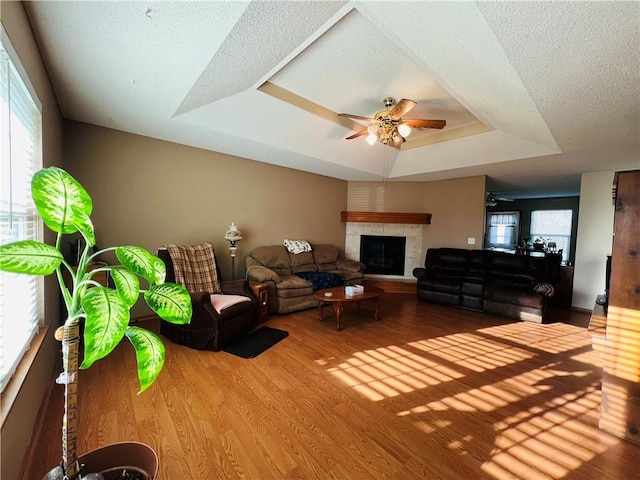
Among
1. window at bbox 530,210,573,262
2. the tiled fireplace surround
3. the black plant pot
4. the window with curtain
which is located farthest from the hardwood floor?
the window with curtain

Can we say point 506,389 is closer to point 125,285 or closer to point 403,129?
point 403,129

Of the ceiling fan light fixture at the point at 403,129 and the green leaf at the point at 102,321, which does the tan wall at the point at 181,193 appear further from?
the green leaf at the point at 102,321

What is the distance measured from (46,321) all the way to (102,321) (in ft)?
5.99

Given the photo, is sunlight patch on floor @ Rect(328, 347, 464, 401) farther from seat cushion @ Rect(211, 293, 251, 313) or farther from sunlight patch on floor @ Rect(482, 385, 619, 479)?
seat cushion @ Rect(211, 293, 251, 313)

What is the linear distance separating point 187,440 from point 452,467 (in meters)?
1.55

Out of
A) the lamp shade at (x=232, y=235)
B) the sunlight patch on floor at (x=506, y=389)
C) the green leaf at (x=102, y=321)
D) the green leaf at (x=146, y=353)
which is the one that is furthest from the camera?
the lamp shade at (x=232, y=235)

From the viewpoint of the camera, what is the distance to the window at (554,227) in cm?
754

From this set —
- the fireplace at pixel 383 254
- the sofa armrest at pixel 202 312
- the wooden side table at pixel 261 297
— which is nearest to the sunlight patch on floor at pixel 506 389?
the sofa armrest at pixel 202 312

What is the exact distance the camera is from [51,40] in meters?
1.70

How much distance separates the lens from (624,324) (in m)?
1.78

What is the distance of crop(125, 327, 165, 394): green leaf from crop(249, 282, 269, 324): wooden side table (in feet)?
8.71

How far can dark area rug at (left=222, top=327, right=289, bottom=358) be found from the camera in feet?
9.15

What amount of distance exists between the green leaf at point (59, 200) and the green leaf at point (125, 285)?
0.58ft

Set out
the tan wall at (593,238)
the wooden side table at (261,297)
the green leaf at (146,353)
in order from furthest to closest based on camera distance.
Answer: the tan wall at (593,238), the wooden side table at (261,297), the green leaf at (146,353)
